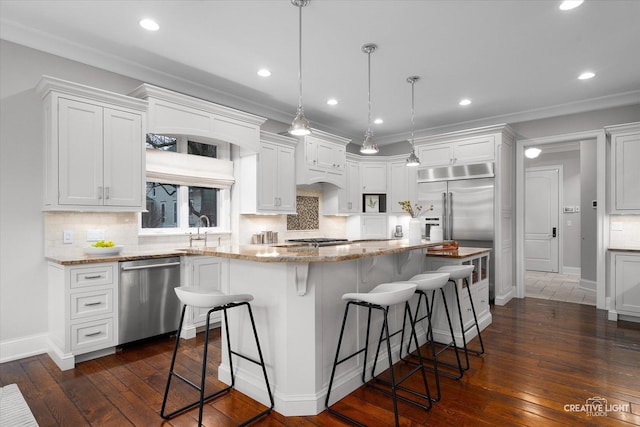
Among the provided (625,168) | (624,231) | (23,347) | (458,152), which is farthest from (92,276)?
(624,231)

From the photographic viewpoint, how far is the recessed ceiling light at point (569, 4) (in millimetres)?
2637

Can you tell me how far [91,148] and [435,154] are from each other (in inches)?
186

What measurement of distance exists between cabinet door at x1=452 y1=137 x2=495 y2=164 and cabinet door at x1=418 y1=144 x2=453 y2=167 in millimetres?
107

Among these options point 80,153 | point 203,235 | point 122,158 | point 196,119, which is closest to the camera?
point 80,153

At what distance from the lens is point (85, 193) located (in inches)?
127

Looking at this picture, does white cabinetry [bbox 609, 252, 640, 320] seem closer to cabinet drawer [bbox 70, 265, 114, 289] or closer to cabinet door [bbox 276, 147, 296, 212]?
cabinet door [bbox 276, 147, 296, 212]

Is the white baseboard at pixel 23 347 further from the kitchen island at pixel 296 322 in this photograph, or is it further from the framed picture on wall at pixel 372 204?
the framed picture on wall at pixel 372 204

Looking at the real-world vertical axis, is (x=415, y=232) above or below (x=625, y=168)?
below

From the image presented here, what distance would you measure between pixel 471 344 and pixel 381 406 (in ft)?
5.24

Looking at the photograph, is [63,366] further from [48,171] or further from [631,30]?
[631,30]

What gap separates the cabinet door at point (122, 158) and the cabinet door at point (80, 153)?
0.06m

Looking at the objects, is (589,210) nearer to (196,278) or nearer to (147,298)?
(196,278)

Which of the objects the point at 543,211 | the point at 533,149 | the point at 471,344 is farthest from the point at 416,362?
the point at 543,211

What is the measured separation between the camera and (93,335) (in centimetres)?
310
